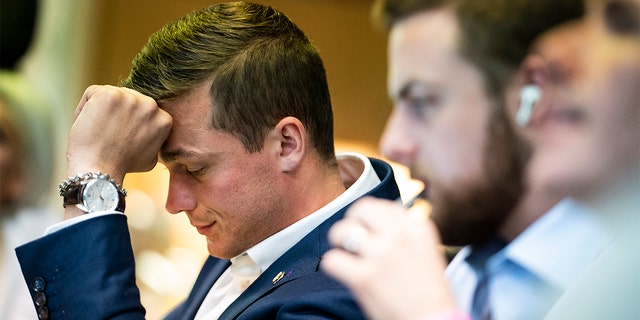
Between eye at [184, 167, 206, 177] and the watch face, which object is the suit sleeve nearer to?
the watch face

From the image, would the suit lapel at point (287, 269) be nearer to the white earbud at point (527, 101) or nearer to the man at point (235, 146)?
the man at point (235, 146)

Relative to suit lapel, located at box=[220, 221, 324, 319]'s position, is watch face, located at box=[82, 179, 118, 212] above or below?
above

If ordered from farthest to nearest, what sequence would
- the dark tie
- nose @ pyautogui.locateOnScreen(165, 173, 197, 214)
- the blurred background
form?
the blurred background, nose @ pyautogui.locateOnScreen(165, 173, 197, 214), the dark tie

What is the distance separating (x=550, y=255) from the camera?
2.87 ft

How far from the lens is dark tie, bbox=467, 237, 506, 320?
89 centimetres

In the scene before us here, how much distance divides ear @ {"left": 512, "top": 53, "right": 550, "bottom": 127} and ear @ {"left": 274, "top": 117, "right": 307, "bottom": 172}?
2.44 feet

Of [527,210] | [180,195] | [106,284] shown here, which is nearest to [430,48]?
[527,210]

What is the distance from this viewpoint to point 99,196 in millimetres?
1321

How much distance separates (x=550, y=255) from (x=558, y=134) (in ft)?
0.62

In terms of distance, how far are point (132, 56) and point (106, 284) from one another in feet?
7.43

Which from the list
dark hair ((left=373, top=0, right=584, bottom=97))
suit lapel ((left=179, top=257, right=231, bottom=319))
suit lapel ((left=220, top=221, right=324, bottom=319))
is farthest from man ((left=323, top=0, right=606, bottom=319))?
suit lapel ((left=179, top=257, right=231, bottom=319))

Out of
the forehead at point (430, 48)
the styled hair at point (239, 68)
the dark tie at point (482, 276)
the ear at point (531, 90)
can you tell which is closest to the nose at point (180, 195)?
the styled hair at point (239, 68)

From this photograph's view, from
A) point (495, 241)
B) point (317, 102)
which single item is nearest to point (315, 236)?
point (317, 102)

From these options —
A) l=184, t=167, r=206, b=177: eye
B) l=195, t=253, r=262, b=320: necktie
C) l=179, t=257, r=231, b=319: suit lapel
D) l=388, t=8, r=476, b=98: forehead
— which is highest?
l=388, t=8, r=476, b=98: forehead
